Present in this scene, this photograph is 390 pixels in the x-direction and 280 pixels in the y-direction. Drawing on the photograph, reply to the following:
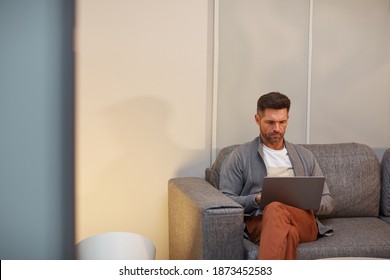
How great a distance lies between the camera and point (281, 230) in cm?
259

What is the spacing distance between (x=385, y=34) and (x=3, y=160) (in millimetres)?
2205

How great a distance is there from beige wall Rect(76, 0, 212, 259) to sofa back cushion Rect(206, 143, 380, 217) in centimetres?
30

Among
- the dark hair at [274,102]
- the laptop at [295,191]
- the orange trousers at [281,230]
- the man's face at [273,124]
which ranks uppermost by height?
the dark hair at [274,102]

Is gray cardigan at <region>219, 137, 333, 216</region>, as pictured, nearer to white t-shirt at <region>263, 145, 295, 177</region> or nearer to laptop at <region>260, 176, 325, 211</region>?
white t-shirt at <region>263, 145, 295, 177</region>

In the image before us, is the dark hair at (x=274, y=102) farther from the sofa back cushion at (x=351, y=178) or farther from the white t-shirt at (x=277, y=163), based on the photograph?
the sofa back cushion at (x=351, y=178)

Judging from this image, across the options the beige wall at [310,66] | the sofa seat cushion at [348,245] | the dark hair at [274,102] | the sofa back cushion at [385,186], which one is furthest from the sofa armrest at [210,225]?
the sofa back cushion at [385,186]

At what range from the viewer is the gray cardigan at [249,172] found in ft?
9.80

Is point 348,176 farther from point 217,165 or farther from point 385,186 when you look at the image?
point 217,165

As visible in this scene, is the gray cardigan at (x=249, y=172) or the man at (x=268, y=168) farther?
the gray cardigan at (x=249, y=172)

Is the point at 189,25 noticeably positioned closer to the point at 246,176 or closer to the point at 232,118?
the point at 232,118

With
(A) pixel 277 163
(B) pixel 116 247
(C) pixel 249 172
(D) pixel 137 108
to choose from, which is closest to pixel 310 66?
→ (A) pixel 277 163

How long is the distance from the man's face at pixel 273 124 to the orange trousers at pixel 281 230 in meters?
0.38

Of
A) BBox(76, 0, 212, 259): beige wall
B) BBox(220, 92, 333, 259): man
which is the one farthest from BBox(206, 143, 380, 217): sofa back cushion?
BBox(76, 0, 212, 259): beige wall

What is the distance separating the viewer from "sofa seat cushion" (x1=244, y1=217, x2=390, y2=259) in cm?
269
